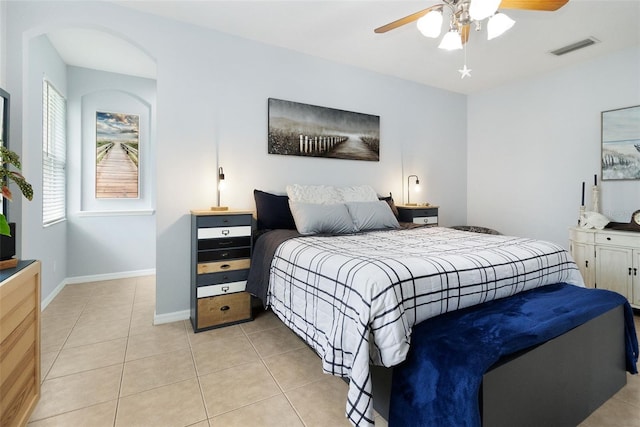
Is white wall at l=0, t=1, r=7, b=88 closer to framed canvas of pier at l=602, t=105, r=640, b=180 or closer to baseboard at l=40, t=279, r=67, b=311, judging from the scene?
baseboard at l=40, t=279, r=67, b=311

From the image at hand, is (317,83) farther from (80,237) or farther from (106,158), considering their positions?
(80,237)

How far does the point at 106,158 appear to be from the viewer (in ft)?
13.7

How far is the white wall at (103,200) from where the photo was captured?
157 inches

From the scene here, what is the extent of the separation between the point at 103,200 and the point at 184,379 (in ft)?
10.4

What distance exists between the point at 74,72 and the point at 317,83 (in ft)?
9.87

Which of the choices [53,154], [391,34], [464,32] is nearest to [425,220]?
[391,34]

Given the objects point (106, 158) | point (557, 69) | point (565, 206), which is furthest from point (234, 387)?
point (557, 69)

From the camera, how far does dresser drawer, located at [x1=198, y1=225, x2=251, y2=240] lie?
267cm

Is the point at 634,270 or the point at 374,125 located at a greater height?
the point at 374,125

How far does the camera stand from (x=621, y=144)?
3467 mm

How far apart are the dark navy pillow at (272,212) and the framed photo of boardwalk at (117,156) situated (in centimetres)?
222

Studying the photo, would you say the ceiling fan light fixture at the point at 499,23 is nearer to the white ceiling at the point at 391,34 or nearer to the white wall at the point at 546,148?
the white ceiling at the point at 391,34

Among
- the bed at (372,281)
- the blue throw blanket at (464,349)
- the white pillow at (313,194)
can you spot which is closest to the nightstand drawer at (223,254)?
the bed at (372,281)

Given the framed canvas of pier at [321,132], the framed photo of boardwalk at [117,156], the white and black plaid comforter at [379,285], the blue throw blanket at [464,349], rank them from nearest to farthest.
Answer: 1. the blue throw blanket at [464,349]
2. the white and black plaid comforter at [379,285]
3. the framed canvas of pier at [321,132]
4. the framed photo of boardwalk at [117,156]
